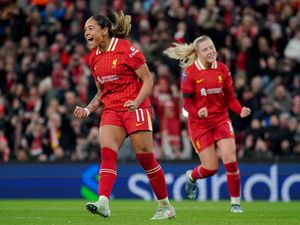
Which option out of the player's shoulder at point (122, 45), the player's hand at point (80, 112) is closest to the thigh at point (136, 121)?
the player's hand at point (80, 112)

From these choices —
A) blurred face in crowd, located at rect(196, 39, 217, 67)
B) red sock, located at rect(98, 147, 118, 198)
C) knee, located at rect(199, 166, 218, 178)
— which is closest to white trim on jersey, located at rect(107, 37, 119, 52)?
Result: red sock, located at rect(98, 147, 118, 198)

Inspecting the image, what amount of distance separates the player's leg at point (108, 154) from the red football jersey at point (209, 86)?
9.26 ft

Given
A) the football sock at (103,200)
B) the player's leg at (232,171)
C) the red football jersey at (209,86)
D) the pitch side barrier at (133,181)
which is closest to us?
the football sock at (103,200)

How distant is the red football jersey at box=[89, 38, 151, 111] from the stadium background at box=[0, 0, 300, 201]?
8508 mm

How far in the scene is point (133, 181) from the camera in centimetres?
2028

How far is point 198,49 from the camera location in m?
14.2

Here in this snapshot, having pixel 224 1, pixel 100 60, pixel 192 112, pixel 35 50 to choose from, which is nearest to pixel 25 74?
pixel 35 50

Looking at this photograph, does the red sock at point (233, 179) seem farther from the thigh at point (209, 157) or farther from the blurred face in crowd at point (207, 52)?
the blurred face in crowd at point (207, 52)

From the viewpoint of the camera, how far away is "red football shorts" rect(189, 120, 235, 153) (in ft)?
46.1

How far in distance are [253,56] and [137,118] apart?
10851 millimetres

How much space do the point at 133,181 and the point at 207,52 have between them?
22.4 feet

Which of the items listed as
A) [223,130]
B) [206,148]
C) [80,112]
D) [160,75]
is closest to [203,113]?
[223,130]

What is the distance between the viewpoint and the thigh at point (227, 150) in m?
13.7

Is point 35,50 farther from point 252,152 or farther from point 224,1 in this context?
point 252,152
